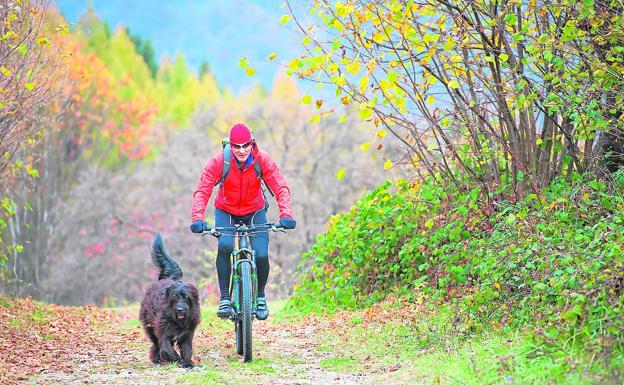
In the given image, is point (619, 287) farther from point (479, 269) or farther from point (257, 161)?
point (257, 161)

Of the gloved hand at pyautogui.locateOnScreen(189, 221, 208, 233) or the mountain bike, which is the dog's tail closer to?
the mountain bike

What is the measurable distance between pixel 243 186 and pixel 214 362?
1.67 m

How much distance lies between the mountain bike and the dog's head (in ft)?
1.31

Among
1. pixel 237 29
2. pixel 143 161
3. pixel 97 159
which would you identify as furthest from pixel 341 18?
pixel 237 29

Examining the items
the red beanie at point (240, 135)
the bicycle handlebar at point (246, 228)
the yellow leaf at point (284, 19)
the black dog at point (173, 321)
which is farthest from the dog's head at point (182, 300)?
the yellow leaf at point (284, 19)

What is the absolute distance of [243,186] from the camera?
25.5ft

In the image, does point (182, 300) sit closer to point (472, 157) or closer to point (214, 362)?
point (214, 362)

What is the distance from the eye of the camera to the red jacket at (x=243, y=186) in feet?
25.1

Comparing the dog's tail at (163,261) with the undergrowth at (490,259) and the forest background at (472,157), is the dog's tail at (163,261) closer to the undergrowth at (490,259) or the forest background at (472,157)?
the forest background at (472,157)

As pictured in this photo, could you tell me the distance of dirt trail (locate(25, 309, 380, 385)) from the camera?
6.73 meters

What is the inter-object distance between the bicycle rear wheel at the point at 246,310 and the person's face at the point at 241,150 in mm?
1017

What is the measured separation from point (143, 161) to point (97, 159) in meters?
9.47

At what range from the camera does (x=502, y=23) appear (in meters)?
8.05

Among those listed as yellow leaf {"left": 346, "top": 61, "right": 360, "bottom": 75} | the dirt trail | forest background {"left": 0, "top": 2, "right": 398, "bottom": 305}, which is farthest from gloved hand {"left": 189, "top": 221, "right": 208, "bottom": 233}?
forest background {"left": 0, "top": 2, "right": 398, "bottom": 305}
